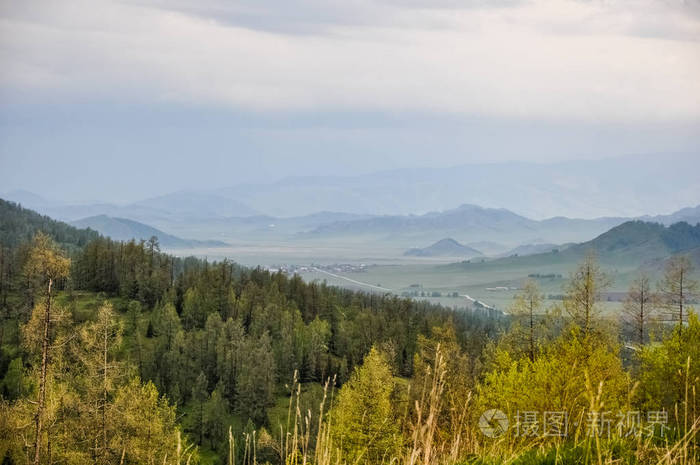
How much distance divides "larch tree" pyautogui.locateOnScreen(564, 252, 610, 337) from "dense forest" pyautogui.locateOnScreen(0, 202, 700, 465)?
4.6 inches

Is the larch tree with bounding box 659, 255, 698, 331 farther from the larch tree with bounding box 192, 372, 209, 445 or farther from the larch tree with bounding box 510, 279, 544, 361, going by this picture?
the larch tree with bounding box 192, 372, 209, 445

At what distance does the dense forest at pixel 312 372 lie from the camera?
892 cm

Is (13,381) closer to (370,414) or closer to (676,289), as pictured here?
(370,414)

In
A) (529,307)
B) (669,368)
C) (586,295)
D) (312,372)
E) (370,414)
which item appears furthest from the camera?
(312,372)

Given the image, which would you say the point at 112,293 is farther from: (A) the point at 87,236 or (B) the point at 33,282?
(A) the point at 87,236

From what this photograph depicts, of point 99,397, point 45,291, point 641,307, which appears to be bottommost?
point 99,397

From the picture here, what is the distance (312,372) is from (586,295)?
5779 centimetres

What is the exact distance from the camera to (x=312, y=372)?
84.1 metres
